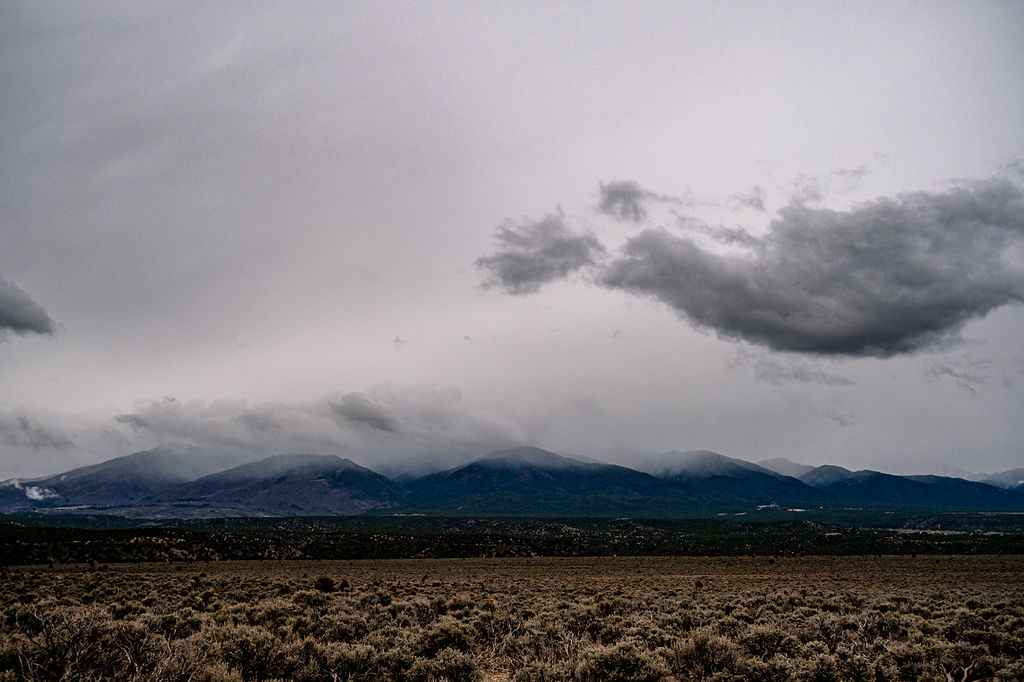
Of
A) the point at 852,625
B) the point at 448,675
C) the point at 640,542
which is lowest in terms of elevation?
the point at 640,542

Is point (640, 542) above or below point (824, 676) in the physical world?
below

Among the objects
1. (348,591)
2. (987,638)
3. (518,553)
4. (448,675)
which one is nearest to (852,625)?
(987,638)

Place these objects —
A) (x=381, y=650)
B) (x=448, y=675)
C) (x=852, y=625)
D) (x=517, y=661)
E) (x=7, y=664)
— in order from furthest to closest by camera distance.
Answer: (x=852, y=625), (x=517, y=661), (x=381, y=650), (x=448, y=675), (x=7, y=664)

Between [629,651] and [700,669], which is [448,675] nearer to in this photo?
[629,651]

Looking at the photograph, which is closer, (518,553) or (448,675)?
(448,675)

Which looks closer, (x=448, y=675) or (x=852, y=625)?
(x=448, y=675)

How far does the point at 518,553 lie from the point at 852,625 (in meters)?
75.0

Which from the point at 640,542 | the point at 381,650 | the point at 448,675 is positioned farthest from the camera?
the point at 640,542

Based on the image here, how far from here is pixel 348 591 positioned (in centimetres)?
2895

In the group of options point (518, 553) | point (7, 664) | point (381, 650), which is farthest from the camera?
point (518, 553)

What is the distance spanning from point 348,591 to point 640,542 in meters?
89.0

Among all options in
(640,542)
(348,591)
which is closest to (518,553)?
(640,542)

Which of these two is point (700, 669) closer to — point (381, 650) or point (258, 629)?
point (381, 650)

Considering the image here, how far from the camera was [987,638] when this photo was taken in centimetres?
1536
